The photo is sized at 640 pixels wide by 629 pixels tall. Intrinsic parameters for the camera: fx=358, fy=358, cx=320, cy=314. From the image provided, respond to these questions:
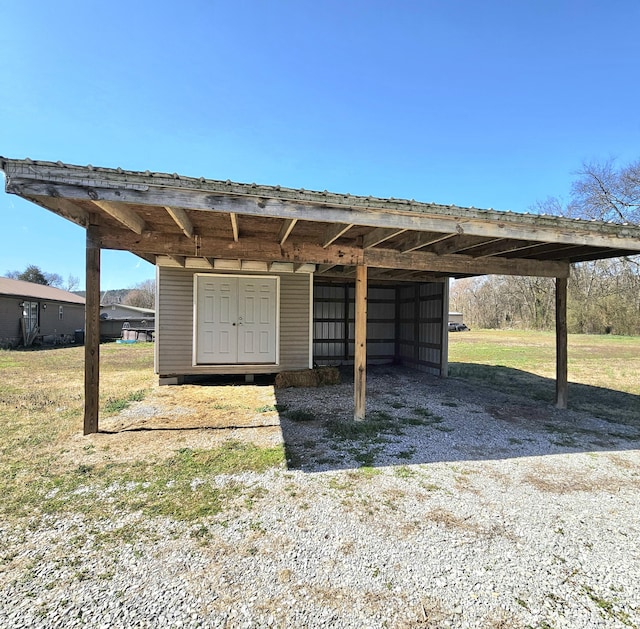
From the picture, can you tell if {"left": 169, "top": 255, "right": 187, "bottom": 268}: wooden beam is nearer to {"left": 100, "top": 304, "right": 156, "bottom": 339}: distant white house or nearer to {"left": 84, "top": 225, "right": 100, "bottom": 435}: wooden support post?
{"left": 84, "top": 225, "right": 100, "bottom": 435}: wooden support post

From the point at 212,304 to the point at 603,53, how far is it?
1131 cm

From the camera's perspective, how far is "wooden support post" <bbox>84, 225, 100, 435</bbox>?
151 inches

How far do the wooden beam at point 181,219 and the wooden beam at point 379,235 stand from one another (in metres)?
2.06

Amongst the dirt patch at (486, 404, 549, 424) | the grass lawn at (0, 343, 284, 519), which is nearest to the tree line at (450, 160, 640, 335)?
the dirt patch at (486, 404, 549, 424)

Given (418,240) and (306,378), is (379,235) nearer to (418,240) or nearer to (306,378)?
(418,240)

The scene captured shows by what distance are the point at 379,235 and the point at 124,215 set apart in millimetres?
2653

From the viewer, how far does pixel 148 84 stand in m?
7.62

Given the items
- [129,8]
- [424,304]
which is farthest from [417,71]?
[129,8]

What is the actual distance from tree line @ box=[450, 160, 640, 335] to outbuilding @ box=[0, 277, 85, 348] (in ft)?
95.2

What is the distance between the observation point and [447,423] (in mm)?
4641

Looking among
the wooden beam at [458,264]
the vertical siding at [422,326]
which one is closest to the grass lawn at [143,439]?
the vertical siding at [422,326]

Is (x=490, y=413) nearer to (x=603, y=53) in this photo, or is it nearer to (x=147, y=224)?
(x=147, y=224)

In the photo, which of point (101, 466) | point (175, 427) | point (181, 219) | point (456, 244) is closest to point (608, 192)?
point (456, 244)

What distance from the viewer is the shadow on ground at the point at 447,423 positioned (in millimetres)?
3568
